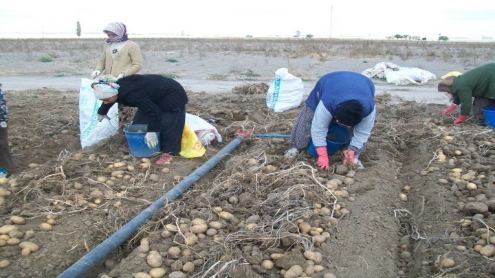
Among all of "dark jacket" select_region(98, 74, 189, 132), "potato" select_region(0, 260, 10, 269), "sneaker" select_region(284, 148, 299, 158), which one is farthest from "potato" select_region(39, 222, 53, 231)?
"sneaker" select_region(284, 148, 299, 158)

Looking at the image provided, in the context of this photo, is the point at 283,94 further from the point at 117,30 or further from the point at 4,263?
the point at 4,263

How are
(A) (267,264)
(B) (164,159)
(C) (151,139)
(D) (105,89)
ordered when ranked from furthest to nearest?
(B) (164,159) < (C) (151,139) < (D) (105,89) < (A) (267,264)

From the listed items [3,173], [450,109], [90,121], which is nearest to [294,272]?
[3,173]

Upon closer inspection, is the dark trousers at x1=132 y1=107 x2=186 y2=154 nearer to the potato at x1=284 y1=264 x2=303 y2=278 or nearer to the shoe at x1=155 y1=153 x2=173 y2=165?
the shoe at x1=155 y1=153 x2=173 y2=165

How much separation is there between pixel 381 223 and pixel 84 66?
14.9 metres

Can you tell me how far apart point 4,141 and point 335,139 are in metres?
2.98

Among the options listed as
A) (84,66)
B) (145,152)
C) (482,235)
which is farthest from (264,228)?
(84,66)

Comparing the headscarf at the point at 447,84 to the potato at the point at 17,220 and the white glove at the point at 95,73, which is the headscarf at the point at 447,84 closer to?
the white glove at the point at 95,73

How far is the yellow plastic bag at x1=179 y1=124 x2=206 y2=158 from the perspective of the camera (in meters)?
4.11

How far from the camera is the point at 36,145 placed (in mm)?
4520

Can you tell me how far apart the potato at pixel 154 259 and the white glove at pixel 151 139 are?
1698 mm

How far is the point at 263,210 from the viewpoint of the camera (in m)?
2.85

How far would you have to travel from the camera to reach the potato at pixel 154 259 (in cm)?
222

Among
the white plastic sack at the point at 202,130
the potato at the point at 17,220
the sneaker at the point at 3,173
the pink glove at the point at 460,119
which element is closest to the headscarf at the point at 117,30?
the white plastic sack at the point at 202,130
